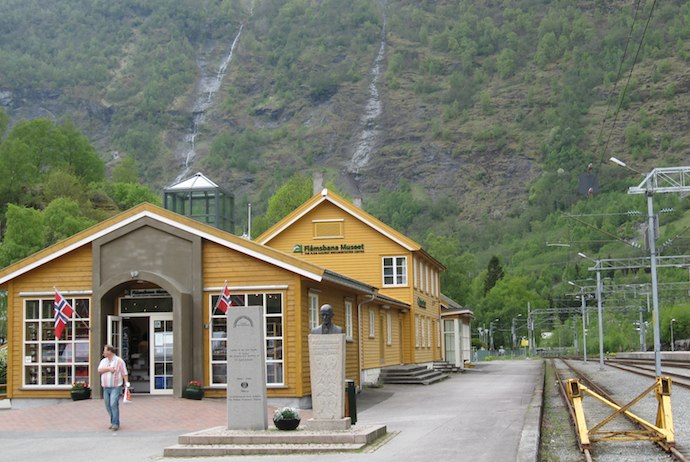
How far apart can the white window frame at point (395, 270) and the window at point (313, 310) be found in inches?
622

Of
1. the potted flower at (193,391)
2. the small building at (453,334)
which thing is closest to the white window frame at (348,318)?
the potted flower at (193,391)

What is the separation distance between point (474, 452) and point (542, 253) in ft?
585

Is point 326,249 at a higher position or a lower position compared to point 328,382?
higher

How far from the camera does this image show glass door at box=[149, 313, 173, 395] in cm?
2675

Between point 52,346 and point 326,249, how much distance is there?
1748 cm

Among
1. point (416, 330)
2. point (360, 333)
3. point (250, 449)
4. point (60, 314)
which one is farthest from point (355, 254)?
point (250, 449)

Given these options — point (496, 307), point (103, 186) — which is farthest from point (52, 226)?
point (496, 307)

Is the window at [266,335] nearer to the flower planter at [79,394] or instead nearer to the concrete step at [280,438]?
the flower planter at [79,394]

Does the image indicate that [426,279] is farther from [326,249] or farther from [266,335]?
[266,335]

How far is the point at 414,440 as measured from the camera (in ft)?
56.0

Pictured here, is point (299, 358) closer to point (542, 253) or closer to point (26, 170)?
point (26, 170)

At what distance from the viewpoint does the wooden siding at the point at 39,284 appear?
86.7 ft

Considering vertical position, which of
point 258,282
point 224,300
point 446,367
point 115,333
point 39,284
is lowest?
point 446,367

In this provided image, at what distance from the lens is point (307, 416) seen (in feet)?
73.7
